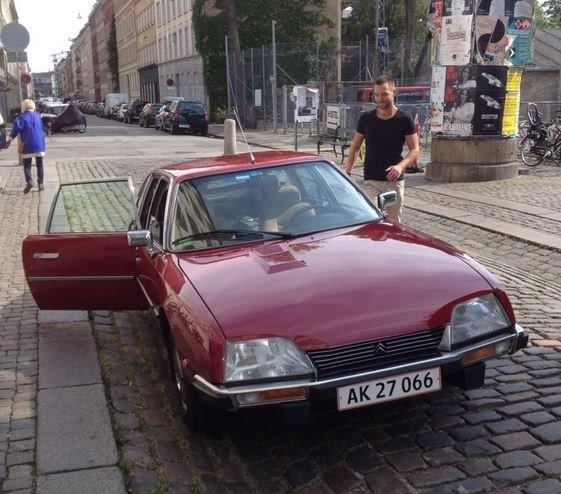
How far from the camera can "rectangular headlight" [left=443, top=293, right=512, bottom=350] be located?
12.0 ft

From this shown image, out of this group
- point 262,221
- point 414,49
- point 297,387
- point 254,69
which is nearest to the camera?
point 297,387

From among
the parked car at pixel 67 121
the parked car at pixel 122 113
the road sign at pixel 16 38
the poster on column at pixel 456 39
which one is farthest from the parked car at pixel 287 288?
the parked car at pixel 122 113

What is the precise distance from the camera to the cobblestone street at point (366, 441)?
3457mm

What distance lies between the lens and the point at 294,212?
15.7 feet

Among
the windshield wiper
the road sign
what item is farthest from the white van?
the windshield wiper

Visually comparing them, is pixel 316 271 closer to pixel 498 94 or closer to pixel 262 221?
pixel 262 221

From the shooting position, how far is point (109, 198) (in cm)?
641

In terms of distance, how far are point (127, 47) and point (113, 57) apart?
14331 mm

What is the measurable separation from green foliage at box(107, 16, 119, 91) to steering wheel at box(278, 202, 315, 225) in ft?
369

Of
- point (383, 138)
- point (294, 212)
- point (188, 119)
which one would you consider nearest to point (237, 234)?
point (294, 212)

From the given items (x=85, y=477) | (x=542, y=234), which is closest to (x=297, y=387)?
(x=85, y=477)

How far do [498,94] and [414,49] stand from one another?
101 feet

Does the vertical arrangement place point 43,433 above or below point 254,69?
below

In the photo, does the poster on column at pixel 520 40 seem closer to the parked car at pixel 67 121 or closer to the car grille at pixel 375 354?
the car grille at pixel 375 354
